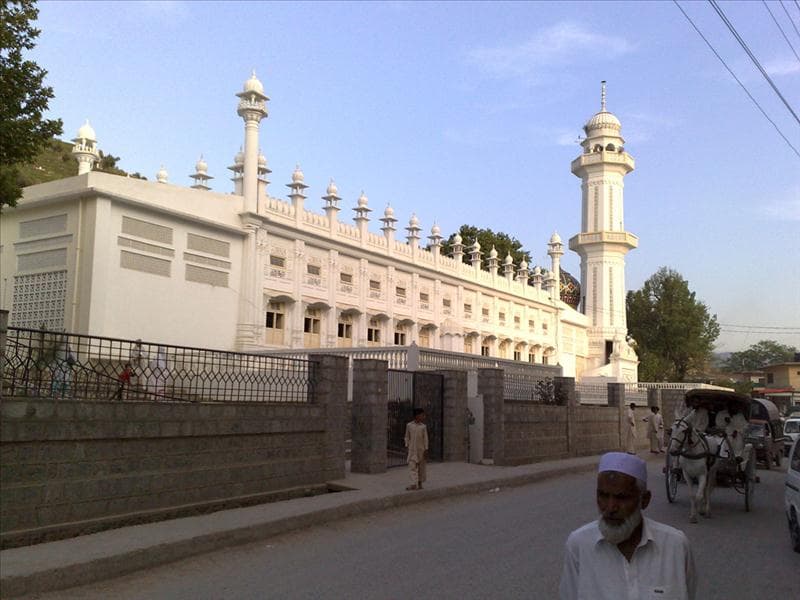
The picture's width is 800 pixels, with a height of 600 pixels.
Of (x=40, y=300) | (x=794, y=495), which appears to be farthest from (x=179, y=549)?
(x=40, y=300)

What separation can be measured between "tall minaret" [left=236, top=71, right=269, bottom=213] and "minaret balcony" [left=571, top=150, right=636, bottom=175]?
113 feet

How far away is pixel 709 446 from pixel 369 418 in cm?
673

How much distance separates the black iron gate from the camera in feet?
56.0

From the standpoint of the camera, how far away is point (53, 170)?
182 feet

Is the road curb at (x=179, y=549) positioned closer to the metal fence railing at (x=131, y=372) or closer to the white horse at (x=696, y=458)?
the metal fence railing at (x=131, y=372)

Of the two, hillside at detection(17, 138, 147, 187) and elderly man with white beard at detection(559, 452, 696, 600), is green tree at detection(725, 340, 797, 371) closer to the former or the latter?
hillside at detection(17, 138, 147, 187)

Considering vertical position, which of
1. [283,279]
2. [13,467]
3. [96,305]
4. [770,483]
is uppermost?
[283,279]

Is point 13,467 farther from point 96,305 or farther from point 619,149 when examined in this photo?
point 619,149

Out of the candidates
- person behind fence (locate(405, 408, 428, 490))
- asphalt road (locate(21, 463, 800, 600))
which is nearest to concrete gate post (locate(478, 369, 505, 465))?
person behind fence (locate(405, 408, 428, 490))

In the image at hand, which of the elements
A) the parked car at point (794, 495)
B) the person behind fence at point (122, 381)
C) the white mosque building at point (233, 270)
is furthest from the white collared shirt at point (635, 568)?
the white mosque building at point (233, 270)

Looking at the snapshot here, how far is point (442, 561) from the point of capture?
788 cm

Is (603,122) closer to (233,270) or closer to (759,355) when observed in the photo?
(233,270)

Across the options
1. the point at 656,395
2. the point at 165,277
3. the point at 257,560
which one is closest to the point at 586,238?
the point at 656,395

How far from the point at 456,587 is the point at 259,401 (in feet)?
19.7
